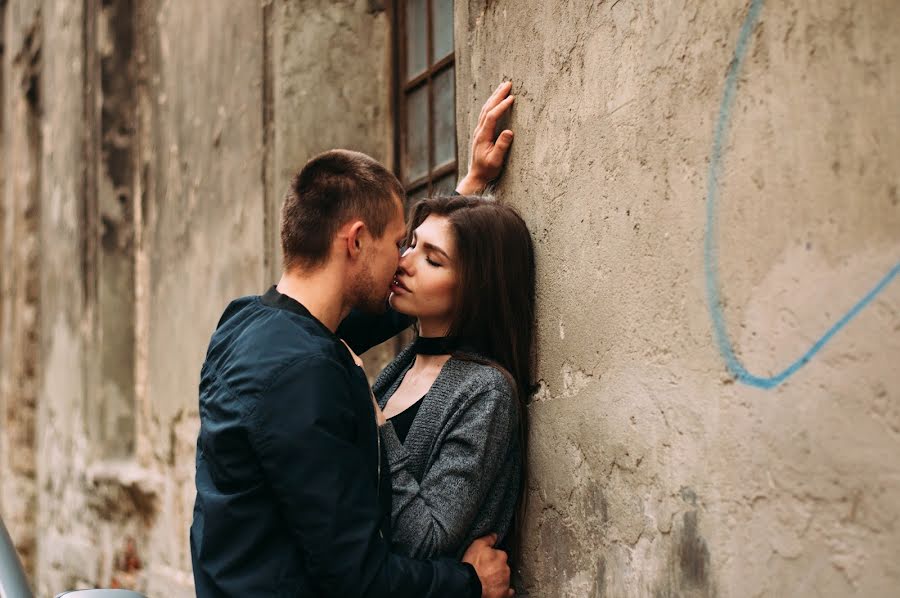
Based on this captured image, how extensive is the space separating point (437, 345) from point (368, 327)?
38 cm

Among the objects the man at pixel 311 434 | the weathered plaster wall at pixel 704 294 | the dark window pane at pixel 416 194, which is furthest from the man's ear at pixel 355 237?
the dark window pane at pixel 416 194

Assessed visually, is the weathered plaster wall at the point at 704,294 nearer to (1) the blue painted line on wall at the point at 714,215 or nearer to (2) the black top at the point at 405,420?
(1) the blue painted line on wall at the point at 714,215

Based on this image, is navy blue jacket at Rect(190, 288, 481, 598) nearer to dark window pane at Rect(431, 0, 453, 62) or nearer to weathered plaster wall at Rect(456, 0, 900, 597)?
weathered plaster wall at Rect(456, 0, 900, 597)

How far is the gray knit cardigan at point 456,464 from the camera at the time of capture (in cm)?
236

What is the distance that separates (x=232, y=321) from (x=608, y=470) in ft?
3.06

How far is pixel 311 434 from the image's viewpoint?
7.00ft

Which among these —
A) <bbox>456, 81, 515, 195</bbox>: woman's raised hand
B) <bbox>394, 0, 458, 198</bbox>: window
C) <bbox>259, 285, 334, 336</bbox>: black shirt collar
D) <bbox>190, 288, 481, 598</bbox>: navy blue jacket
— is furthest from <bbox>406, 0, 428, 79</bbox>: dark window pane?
<bbox>190, 288, 481, 598</bbox>: navy blue jacket

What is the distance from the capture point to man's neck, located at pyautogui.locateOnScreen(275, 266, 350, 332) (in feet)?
8.00

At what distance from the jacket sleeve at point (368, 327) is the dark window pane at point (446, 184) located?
80 centimetres

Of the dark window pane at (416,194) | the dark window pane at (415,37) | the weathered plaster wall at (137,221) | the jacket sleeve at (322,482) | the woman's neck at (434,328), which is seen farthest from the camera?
the weathered plaster wall at (137,221)

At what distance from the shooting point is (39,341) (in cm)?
829

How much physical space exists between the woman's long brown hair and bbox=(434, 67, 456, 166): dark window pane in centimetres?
118

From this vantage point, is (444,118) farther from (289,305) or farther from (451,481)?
(451,481)

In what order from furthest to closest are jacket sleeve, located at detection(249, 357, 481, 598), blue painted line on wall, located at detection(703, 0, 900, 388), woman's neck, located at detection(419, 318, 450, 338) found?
woman's neck, located at detection(419, 318, 450, 338) → jacket sleeve, located at detection(249, 357, 481, 598) → blue painted line on wall, located at detection(703, 0, 900, 388)
